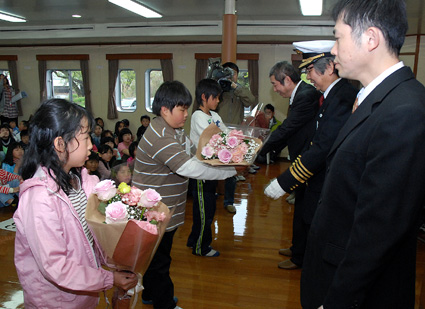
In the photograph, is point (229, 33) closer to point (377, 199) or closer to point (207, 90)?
point (207, 90)

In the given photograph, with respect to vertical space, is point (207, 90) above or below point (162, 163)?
above

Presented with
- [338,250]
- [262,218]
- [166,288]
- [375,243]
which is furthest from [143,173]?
[262,218]

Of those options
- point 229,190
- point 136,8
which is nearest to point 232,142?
point 229,190

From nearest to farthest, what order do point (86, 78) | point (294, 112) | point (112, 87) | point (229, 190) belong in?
point (294, 112) < point (229, 190) < point (112, 87) < point (86, 78)

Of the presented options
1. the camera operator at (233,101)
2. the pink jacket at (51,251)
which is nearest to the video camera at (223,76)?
the camera operator at (233,101)

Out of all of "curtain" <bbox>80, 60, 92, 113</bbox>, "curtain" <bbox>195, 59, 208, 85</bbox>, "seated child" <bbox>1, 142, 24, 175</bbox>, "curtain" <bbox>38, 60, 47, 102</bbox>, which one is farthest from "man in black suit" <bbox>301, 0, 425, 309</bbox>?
"curtain" <bbox>38, 60, 47, 102</bbox>

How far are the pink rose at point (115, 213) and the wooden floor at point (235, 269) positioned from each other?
1549 millimetres

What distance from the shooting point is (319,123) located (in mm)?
2205

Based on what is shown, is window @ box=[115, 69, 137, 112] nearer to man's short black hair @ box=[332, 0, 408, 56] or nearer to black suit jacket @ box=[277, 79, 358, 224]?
black suit jacket @ box=[277, 79, 358, 224]

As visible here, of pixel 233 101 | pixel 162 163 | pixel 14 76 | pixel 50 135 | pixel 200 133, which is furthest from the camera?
pixel 14 76

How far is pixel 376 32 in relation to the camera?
1.00m

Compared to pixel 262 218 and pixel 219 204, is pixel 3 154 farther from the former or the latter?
pixel 262 218

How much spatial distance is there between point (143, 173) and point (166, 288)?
79cm

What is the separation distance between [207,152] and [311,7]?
523 centimetres
